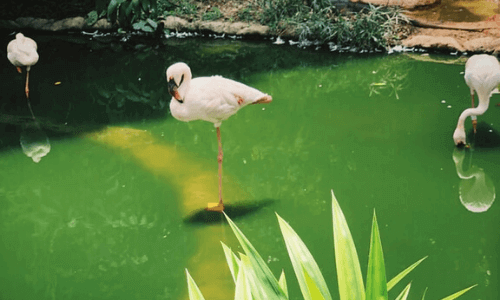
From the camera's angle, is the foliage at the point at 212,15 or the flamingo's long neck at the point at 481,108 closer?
the flamingo's long neck at the point at 481,108

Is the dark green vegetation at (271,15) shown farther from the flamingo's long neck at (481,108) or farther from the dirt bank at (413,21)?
the flamingo's long neck at (481,108)

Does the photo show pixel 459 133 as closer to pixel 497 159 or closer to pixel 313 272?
pixel 497 159

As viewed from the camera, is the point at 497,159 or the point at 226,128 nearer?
the point at 497,159

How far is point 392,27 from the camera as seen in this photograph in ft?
22.6

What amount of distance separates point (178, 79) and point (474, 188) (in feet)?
7.26

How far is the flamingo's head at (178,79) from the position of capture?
344 cm

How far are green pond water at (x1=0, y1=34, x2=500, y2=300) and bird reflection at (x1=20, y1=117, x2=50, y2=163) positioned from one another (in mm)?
23

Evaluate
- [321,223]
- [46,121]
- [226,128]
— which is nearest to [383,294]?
[321,223]

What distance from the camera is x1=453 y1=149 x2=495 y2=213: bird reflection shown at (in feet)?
12.3

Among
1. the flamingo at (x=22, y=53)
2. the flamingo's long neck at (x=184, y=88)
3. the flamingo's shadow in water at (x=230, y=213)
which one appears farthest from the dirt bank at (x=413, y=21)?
the flamingo's long neck at (x=184, y=88)

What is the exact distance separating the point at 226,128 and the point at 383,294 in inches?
142

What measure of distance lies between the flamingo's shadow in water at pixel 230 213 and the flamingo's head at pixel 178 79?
2.60ft

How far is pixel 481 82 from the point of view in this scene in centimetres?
422

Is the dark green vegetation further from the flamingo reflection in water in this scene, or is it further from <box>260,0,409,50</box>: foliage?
the flamingo reflection in water
